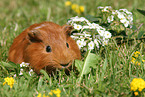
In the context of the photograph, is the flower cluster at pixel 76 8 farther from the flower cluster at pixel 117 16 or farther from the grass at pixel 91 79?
the flower cluster at pixel 117 16

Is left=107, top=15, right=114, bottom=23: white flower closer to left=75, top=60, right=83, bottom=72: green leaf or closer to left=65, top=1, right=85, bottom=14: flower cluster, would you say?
left=75, top=60, right=83, bottom=72: green leaf

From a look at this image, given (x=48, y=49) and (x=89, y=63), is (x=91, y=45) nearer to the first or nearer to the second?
(x=89, y=63)

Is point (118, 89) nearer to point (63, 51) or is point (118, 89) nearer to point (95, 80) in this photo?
point (95, 80)

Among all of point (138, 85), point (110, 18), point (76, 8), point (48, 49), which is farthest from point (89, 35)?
point (76, 8)

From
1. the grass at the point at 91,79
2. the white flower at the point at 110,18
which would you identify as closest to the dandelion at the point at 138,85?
the grass at the point at 91,79

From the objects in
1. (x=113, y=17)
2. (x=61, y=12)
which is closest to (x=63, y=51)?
(x=113, y=17)

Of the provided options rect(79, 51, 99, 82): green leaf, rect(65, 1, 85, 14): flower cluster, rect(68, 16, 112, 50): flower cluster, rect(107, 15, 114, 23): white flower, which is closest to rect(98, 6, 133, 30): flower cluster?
rect(107, 15, 114, 23): white flower
